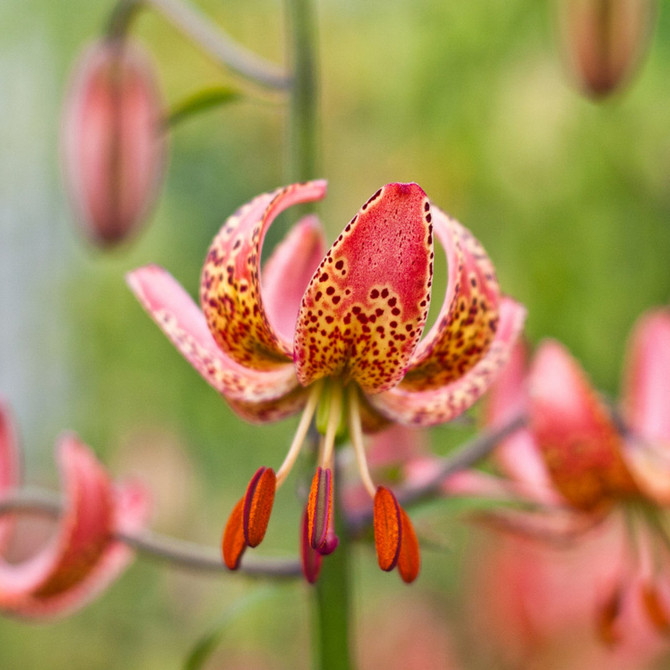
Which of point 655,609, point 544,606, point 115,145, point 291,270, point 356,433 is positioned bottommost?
point 544,606

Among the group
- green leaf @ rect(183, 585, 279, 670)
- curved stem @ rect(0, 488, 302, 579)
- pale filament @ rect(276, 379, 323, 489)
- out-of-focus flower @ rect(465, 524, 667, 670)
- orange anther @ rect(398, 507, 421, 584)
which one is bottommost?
out-of-focus flower @ rect(465, 524, 667, 670)

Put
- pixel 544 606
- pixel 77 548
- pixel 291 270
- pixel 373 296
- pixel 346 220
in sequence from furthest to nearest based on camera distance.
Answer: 1. pixel 346 220
2. pixel 544 606
3. pixel 77 548
4. pixel 291 270
5. pixel 373 296

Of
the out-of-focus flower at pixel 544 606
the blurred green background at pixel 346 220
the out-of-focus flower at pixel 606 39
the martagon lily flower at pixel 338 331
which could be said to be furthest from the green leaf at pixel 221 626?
the blurred green background at pixel 346 220

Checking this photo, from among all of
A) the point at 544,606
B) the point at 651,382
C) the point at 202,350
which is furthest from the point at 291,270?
the point at 544,606

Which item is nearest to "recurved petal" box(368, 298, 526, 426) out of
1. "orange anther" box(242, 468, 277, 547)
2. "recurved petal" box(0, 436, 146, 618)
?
"orange anther" box(242, 468, 277, 547)

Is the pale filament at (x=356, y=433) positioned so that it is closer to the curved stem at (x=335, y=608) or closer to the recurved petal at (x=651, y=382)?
the curved stem at (x=335, y=608)

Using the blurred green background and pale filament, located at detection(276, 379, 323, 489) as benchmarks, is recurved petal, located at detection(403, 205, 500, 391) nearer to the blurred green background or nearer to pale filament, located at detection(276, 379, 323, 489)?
pale filament, located at detection(276, 379, 323, 489)

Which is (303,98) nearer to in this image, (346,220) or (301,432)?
(301,432)

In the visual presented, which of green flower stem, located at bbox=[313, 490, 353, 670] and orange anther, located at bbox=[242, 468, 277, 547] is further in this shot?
green flower stem, located at bbox=[313, 490, 353, 670]
